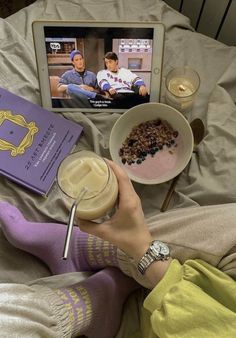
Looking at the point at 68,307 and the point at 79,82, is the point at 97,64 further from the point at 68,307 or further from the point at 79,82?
the point at 68,307

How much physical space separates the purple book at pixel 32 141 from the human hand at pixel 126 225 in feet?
0.86

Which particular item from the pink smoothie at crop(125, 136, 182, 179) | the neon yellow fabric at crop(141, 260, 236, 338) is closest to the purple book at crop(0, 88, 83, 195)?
the pink smoothie at crop(125, 136, 182, 179)

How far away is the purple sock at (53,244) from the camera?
916 millimetres

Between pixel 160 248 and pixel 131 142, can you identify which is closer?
pixel 160 248

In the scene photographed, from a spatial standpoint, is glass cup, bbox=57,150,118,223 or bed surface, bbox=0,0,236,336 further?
bed surface, bbox=0,0,236,336

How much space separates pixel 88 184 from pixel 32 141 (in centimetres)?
37

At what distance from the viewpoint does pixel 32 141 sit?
1.02 metres

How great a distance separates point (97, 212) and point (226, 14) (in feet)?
2.52

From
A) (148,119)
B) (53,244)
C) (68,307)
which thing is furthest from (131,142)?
(68,307)

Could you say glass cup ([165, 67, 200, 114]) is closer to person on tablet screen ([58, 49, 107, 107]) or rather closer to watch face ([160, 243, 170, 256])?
person on tablet screen ([58, 49, 107, 107])

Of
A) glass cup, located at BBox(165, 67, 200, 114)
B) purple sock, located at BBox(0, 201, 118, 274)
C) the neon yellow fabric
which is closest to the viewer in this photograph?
the neon yellow fabric

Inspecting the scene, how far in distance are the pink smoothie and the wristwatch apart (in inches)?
10.0

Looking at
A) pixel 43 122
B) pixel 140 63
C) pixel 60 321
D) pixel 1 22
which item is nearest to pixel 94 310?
pixel 60 321

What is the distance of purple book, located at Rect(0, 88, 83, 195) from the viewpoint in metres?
0.98
